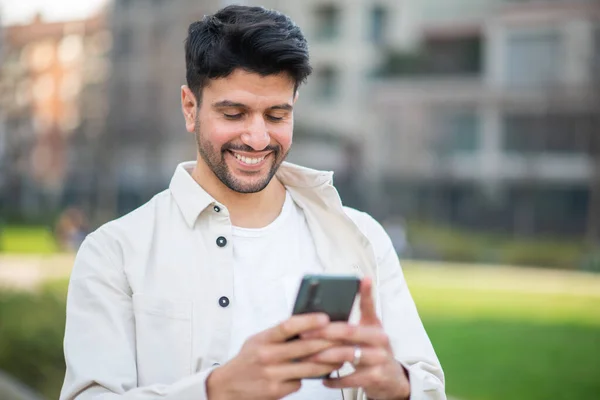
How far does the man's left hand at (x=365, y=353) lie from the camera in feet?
6.81

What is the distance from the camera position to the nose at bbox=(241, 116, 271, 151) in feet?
8.45

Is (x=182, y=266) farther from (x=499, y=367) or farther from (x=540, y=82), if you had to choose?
(x=540, y=82)

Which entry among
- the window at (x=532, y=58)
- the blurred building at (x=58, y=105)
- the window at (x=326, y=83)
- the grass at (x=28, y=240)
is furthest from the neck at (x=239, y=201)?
the window at (x=326, y=83)

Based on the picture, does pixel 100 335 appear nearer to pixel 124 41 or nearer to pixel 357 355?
pixel 357 355

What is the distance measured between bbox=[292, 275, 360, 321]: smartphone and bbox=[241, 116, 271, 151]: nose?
639 mm

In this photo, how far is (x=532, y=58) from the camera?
37.8 meters

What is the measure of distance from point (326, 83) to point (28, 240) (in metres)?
17.6

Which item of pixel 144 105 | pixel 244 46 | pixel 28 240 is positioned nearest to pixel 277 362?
pixel 244 46

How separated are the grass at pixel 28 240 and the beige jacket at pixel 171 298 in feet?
66.5

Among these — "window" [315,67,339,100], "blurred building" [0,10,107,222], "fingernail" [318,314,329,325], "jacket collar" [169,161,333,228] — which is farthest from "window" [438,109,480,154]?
"fingernail" [318,314,329,325]

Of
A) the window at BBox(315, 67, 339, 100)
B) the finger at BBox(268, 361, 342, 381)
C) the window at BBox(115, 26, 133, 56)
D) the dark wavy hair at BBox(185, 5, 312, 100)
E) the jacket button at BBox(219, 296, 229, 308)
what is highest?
the window at BBox(115, 26, 133, 56)

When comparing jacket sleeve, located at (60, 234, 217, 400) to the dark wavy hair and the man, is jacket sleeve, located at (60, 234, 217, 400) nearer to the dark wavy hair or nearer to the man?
the man

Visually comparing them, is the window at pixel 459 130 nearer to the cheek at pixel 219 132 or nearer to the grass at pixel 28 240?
the grass at pixel 28 240

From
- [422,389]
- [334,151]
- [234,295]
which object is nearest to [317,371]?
[422,389]
